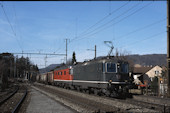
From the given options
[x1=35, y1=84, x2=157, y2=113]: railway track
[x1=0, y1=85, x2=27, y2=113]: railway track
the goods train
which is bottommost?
[x1=0, y1=85, x2=27, y2=113]: railway track

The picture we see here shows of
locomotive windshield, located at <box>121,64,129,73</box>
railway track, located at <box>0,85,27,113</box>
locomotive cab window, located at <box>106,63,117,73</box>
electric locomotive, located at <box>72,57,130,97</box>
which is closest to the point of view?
railway track, located at <box>0,85,27,113</box>

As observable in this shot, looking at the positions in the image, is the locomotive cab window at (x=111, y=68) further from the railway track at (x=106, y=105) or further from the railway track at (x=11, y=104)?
the railway track at (x=11, y=104)

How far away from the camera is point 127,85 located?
16375 millimetres

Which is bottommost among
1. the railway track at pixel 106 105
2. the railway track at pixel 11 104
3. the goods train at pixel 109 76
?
the railway track at pixel 11 104

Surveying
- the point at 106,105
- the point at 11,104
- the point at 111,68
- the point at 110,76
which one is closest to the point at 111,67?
the point at 111,68

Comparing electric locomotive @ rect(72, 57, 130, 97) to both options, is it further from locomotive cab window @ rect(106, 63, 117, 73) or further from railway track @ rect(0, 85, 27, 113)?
railway track @ rect(0, 85, 27, 113)

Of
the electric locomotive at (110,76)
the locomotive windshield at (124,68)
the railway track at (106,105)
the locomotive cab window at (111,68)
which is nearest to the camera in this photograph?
the railway track at (106,105)

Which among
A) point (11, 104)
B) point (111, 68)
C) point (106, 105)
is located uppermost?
point (111, 68)

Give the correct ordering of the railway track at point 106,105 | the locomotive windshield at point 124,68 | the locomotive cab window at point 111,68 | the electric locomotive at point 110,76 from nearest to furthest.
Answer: the railway track at point 106,105 → the electric locomotive at point 110,76 → the locomotive cab window at point 111,68 → the locomotive windshield at point 124,68

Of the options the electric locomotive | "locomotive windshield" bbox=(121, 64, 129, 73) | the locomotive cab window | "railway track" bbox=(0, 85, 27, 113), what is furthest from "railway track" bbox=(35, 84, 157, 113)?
"railway track" bbox=(0, 85, 27, 113)

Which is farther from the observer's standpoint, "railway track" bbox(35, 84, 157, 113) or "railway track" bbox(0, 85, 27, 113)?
"railway track" bbox(0, 85, 27, 113)

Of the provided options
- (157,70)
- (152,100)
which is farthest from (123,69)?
(157,70)

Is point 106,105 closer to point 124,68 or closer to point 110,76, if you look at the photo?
point 110,76

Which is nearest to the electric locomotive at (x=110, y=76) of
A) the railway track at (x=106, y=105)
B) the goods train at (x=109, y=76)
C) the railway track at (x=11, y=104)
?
the goods train at (x=109, y=76)
